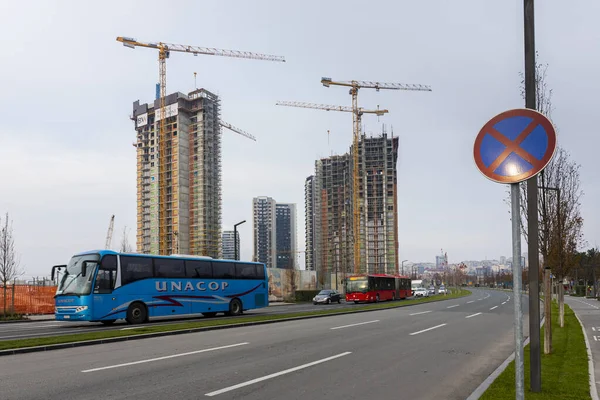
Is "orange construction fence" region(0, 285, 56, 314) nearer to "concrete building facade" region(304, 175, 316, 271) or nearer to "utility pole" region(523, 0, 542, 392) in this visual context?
"utility pole" region(523, 0, 542, 392)

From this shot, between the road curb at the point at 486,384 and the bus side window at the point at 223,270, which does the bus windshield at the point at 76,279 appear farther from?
the road curb at the point at 486,384

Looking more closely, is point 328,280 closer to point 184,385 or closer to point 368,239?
point 368,239

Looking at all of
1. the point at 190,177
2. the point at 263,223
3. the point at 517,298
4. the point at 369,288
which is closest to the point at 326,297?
the point at 369,288

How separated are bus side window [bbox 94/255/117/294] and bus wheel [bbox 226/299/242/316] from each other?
807 centimetres

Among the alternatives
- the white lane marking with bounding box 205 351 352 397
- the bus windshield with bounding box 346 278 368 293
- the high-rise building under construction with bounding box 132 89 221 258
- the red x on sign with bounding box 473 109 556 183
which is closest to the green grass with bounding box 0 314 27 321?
the white lane marking with bounding box 205 351 352 397

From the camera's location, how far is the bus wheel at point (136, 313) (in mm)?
22406

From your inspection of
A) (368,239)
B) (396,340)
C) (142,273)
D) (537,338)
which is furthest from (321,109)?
(537,338)

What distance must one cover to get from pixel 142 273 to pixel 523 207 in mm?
17137

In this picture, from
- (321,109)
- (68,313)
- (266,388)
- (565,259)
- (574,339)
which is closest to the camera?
(266,388)

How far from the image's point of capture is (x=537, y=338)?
7.20 meters

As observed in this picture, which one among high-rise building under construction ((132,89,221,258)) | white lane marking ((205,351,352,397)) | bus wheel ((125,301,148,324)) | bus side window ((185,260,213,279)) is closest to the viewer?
white lane marking ((205,351,352,397))

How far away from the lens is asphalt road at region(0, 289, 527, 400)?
7910mm

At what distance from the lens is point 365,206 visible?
123m

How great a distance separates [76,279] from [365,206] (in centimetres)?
10513
